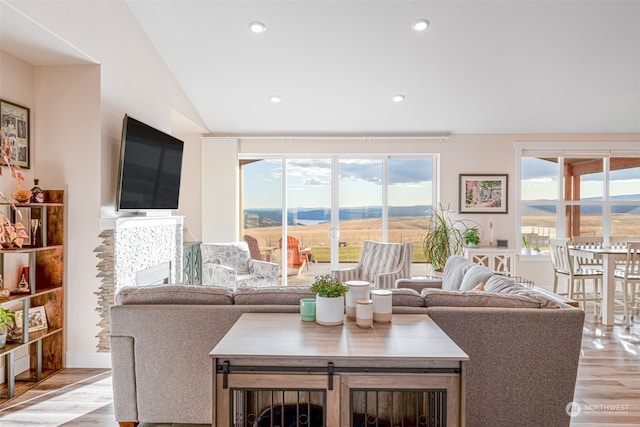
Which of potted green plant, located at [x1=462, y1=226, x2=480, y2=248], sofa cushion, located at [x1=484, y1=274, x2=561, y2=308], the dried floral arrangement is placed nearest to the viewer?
sofa cushion, located at [x1=484, y1=274, x2=561, y2=308]

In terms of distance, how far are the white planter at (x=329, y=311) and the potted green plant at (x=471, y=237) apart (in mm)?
4205

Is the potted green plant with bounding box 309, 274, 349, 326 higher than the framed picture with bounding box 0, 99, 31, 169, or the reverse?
the framed picture with bounding box 0, 99, 31, 169

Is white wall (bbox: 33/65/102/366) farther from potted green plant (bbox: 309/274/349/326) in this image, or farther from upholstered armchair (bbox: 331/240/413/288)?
upholstered armchair (bbox: 331/240/413/288)

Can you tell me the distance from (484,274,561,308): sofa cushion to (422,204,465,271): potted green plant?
304cm

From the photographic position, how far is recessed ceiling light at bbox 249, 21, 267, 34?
3826 mm

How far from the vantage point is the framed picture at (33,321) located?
294 cm

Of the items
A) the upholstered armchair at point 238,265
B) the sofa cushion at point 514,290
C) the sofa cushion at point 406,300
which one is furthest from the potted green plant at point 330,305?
the upholstered armchair at point 238,265

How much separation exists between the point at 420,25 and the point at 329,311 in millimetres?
3058

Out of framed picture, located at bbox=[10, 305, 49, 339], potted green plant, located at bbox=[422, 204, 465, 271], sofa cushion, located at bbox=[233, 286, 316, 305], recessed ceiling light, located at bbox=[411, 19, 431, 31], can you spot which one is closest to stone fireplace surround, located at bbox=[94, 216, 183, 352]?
framed picture, located at bbox=[10, 305, 49, 339]

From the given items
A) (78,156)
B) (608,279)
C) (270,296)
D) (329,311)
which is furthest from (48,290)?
(608,279)

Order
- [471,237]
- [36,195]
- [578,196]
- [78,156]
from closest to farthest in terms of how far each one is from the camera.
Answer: [36,195] → [78,156] → [471,237] → [578,196]

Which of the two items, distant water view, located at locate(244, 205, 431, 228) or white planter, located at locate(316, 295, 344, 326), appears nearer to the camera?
white planter, located at locate(316, 295, 344, 326)

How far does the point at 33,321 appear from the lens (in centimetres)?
310

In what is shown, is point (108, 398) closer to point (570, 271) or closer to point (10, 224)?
point (10, 224)
